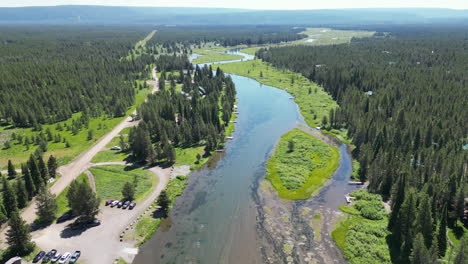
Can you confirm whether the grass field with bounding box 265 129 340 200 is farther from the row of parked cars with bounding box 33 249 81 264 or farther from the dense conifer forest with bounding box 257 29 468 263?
the row of parked cars with bounding box 33 249 81 264

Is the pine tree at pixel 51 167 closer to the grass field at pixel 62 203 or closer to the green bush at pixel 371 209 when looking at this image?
the grass field at pixel 62 203

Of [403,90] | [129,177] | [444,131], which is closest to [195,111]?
[129,177]

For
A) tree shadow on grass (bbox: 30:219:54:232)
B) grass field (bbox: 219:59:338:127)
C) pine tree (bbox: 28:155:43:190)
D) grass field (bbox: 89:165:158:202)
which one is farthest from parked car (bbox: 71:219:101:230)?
grass field (bbox: 219:59:338:127)

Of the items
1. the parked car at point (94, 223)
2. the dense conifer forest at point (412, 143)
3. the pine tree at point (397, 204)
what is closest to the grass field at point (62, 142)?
the parked car at point (94, 223)

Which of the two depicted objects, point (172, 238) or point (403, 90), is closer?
point (172, 238)

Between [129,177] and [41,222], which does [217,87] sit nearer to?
[129,177]

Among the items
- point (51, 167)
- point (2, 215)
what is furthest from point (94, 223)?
point (51, 167)
